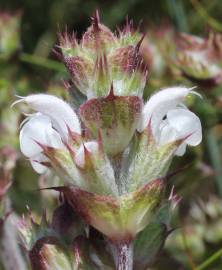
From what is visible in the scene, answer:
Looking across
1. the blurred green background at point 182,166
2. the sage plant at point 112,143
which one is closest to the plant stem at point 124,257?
the sage plant at point 112,143

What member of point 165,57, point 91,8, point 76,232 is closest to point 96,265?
point 76,232

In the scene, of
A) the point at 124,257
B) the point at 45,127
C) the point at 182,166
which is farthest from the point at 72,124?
the point at 182,166

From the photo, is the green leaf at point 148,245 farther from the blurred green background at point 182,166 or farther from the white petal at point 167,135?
the blurred green background at point 182,166

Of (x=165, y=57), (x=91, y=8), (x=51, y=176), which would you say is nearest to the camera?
(x=51, y=176)

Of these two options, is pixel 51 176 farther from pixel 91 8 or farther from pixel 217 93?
pixel 91 8

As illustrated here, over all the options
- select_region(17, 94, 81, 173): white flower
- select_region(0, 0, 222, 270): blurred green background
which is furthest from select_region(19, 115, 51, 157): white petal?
select_region(0, 0, 222, 270): blurred green background

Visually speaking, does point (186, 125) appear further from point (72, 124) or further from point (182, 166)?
point (182, 166)
